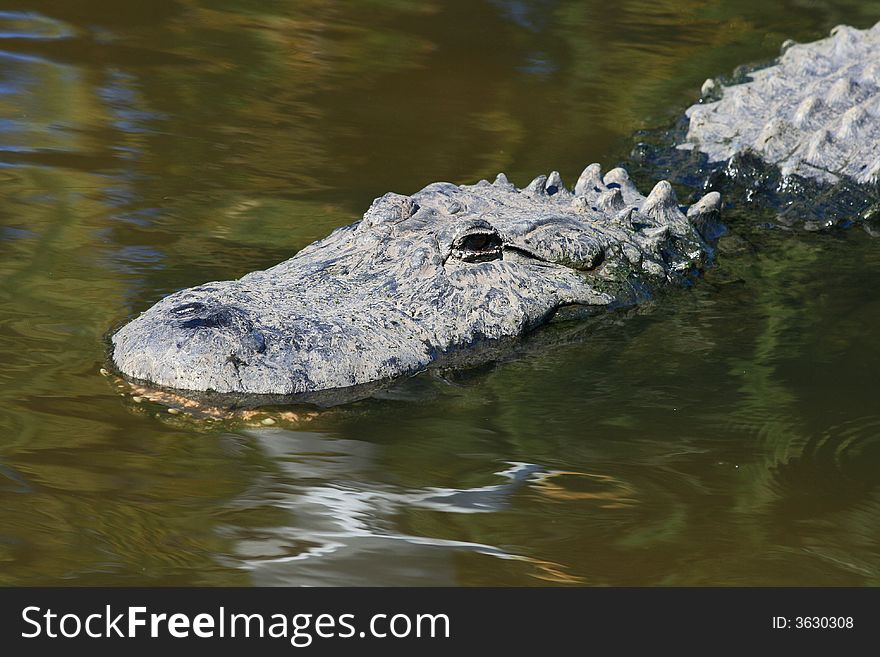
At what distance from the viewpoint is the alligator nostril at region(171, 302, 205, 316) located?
186 inches

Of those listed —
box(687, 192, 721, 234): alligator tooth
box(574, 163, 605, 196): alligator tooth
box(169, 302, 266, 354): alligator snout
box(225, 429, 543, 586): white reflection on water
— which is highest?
box(574, 163, 605, 196): alligator tooth

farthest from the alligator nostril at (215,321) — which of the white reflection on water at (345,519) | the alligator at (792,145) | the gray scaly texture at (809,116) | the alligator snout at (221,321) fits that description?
the gray scaly texture at (809,116)

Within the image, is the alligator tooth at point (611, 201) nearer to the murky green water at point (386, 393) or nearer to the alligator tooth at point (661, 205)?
the alligator tooth at point (661, 205)

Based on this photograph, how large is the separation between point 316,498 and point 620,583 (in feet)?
3.29

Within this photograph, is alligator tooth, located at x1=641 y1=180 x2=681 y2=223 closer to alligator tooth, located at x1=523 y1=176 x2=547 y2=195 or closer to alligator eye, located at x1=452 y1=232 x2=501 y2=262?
alligator tooth, located at x1=523 y1=176 x2=547 y2=195

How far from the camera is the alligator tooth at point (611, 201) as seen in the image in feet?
20.8

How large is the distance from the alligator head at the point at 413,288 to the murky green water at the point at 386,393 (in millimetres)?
182

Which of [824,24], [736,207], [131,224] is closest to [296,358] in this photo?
[131,224]

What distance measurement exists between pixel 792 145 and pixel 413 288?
3.46 m

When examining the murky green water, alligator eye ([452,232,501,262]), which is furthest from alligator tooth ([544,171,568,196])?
alligator eye ([452,232,501,262])

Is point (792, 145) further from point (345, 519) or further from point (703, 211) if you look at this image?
point (345, 519)

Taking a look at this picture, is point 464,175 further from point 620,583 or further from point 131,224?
point 620,583

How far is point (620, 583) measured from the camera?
3.68m

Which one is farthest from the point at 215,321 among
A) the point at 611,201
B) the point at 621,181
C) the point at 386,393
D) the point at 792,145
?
the point at 792,145
